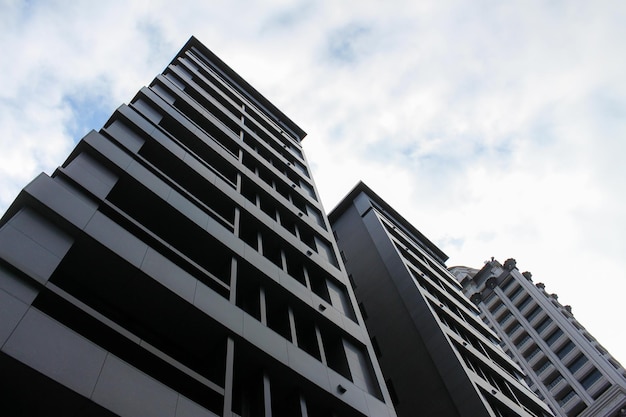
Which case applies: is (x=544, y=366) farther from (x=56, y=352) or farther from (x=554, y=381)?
(x=56, y=352)

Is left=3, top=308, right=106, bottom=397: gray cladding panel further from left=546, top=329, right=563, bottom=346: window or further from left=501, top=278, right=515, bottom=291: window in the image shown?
left=501, top=278, right=515, bottom=291: window

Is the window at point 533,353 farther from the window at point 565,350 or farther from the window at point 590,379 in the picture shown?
the window at point 590,379

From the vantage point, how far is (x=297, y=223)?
22.0m

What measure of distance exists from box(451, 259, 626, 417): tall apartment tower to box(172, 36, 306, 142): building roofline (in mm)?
34333

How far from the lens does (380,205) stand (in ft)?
151

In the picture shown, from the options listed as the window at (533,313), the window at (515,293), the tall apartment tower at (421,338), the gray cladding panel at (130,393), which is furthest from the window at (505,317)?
the gray cladding panel at (130,393)

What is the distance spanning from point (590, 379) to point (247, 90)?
41699 millimetres

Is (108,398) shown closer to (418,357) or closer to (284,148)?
(418,357)

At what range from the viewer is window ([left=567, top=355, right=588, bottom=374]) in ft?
149

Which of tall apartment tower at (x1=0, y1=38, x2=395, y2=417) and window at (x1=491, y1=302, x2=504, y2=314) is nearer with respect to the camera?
tall apartment tower at (x1=0, y1=38, x2=395, y2=417)

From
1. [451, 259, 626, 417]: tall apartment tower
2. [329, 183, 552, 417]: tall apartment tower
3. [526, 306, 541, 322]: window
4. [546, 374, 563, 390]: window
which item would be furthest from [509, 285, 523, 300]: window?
[329, 183, 552, 417]: tall apartment tower

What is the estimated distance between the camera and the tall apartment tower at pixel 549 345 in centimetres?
4200

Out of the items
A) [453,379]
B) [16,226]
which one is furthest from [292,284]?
[453,379]

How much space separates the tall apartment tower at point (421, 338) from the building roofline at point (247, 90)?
10550mm
